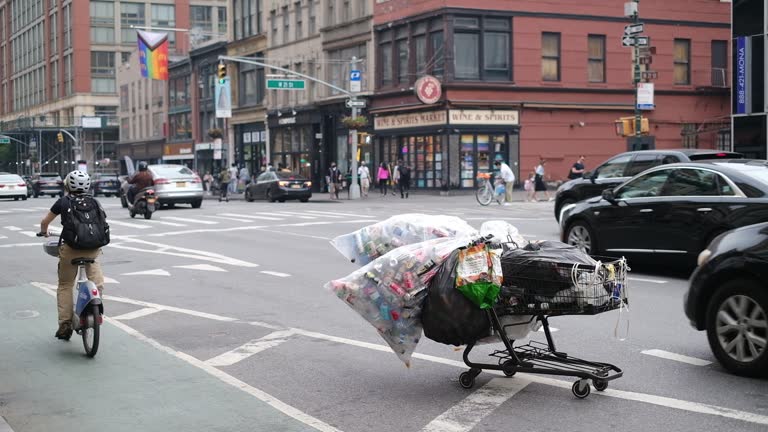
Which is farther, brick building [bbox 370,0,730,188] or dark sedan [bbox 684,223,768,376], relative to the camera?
brick building [bbox 370,0,730,188]

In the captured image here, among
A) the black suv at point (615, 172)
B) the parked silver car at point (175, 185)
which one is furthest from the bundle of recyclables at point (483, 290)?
the parked silver car at point (175, 185)

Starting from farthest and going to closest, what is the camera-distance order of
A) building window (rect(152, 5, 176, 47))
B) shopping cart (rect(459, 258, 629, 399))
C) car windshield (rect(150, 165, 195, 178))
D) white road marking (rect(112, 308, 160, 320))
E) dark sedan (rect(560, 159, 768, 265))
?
building window (rect(152, 5, 176, 47)) < car windshield (rect(150, 165, 195, 178)) < dark sedan (rect(560, 159, 768, 265)) < white road marking (rect(112, 308, 160, 320)) < shopping cart (rect(459, 258, 629, 399))

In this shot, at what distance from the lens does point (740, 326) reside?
7.59 meters

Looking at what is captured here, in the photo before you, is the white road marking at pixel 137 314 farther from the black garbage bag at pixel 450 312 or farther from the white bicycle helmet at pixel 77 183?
the black garbage bag at pixel 450 312

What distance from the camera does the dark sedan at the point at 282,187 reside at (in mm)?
43094

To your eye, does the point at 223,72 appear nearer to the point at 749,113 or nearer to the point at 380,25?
the point at 380,25

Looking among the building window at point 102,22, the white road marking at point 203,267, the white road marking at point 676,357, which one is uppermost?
the building window at point 102,22

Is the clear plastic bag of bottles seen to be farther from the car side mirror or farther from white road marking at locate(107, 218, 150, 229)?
white road marking at locate(107, 218, 150, 229)

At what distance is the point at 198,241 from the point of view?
70.5 feet

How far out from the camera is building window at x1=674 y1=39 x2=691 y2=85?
165ft

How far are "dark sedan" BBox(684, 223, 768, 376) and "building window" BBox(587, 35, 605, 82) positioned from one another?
41.2 m

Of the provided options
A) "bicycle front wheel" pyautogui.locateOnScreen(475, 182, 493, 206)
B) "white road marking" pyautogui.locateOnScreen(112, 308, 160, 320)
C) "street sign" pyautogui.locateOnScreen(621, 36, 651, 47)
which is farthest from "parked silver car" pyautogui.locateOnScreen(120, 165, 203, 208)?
"white road marking" pyautogui.locateOnScreen(112, 308, 160, 320)

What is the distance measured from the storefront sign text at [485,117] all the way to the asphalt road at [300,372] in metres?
31.0

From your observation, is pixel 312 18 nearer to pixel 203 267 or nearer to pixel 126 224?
pixel 126 224
